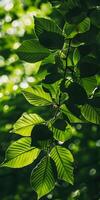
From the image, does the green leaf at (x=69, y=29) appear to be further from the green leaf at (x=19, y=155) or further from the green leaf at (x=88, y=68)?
the green leaf at (x=19, y=155)

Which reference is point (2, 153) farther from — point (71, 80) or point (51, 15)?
point (51, 15)

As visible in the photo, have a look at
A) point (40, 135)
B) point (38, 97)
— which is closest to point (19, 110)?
point (38, 97)

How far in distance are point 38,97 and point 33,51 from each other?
15cm

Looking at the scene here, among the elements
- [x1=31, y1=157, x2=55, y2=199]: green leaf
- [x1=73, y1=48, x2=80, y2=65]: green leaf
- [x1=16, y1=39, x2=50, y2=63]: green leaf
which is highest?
[x1=16, y1=39, x2=50, y2=63]: green leaf

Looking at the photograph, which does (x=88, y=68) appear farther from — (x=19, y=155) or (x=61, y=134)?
(x=19, y=155)

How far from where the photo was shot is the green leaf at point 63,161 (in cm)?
118

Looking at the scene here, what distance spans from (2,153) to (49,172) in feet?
1.05

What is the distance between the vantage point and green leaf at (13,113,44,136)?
1157mm

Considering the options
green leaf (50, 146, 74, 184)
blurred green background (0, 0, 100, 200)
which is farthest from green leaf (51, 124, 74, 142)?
blurred green background (0, 0, 100, 200)

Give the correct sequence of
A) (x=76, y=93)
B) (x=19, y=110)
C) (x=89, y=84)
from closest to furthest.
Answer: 1. (x=76, y=93)
2. (x=89, y=84)
3. (x=19, y=110)

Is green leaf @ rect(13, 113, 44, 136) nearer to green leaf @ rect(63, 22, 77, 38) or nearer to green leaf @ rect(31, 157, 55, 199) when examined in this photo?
green leaf @ rect(31, 157, 55, 199)

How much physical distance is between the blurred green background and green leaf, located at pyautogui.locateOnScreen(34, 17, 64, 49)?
3846mm

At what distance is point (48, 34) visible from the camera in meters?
1.11

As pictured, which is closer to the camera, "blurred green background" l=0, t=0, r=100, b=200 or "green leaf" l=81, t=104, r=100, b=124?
"green leaf" l=81, t=104, r=100, b=124
